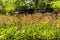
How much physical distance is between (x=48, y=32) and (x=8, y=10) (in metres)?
10.0

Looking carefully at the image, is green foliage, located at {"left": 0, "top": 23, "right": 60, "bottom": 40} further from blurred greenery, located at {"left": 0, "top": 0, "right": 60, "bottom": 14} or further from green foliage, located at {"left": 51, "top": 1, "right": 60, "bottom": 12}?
blurred greenery, located at {"left": 0, "top": 0, "right": 60, "bottom": 14}

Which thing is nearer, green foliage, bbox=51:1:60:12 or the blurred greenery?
green foliage, bbox=51:1:60:12

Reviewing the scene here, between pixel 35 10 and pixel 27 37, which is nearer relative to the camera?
pixel 27 37

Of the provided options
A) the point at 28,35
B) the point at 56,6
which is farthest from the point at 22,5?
the point at 28,35

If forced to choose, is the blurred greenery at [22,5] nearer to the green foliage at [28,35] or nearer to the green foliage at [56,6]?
the green foliage at [56,6]

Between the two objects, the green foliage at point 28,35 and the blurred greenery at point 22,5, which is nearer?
the green foliage at point 28,35

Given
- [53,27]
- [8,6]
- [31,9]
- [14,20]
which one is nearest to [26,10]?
[31,9]

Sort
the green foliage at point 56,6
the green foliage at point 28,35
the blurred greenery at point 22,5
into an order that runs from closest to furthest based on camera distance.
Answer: the green foliage at point 28,35
the green foliage at point 56,6
the blurred greenery at point 22,5

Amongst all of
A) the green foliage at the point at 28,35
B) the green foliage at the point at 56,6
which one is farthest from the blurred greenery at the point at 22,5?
the green foliage at the point at 28,35

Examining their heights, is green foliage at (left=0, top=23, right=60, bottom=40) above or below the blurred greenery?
above

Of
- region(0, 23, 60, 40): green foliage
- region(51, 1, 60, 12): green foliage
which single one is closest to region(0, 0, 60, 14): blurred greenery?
region(51, 1, 60, 12): green foliage

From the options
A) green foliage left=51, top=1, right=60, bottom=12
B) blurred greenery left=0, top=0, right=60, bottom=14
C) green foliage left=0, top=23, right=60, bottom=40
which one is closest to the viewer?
green foliage left=0, top=23, right=60, bottom=40

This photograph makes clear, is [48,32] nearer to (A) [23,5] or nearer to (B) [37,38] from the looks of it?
(B) [37,38]

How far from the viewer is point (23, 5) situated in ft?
56.6
